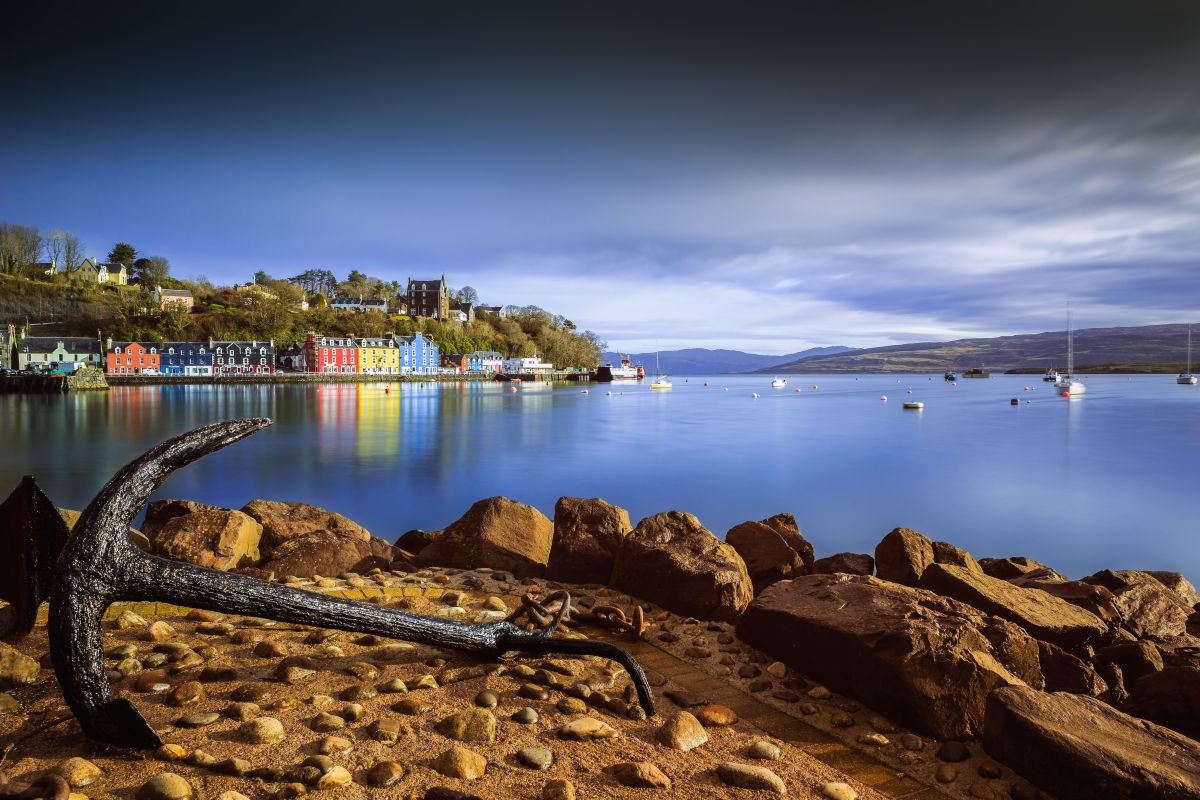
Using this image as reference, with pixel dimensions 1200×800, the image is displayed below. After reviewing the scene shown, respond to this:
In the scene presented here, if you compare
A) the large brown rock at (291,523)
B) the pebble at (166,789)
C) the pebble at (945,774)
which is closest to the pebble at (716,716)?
the pebble at (945,774)

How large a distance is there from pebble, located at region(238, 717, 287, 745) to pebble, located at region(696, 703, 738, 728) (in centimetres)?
193

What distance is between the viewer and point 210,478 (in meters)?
20.8

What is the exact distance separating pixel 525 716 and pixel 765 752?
1.11 metres

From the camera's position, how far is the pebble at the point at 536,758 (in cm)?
274

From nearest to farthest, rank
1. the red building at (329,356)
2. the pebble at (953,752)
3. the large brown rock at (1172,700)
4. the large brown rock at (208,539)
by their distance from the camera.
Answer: the pebble at (953,752)
the large brown rock at (1172,700)
the large brown rock at (208,539)
the red building at (329,356)

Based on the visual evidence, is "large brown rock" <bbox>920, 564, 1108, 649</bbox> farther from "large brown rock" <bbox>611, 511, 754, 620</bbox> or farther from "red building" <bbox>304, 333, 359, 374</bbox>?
"red building" <bbox>304, 333, 359, 374</bbox>

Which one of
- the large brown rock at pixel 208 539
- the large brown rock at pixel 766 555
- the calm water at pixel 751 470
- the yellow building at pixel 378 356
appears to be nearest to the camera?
the large brown rock at pixel 208 539

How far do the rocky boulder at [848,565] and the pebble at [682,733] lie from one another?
4.01 m

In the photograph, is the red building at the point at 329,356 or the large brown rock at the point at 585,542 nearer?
the large brown rock at the point at 585,542

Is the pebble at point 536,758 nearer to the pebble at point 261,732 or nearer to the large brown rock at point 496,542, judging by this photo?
the pebble at point 261,732

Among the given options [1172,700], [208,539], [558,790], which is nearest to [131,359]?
[208,539]

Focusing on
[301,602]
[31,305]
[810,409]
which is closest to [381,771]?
[301,602]

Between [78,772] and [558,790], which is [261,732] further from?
[558,790]

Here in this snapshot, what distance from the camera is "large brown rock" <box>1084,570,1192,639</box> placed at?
5.90 meters
